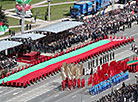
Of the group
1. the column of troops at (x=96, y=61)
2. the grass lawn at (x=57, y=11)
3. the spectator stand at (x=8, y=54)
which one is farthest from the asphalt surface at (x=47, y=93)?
the grass lawn at (x=57, y=11)

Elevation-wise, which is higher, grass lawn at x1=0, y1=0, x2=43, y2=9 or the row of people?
the row of people

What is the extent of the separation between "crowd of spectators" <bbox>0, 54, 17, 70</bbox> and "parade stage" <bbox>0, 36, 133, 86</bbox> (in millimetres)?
3212

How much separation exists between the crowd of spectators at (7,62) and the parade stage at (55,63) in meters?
3.21

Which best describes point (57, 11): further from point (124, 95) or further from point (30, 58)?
point (124, 95)

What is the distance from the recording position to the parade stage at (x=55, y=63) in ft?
269

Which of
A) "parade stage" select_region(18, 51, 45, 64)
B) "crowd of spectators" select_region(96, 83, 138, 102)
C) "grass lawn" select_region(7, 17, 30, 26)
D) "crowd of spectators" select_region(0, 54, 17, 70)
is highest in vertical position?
"crowd of spectators" select_region(96, 83, 138, 102)

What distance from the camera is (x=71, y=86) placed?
7962 centimetres

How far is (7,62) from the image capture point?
89125 millimetres

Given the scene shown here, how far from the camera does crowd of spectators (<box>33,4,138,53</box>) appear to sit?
101519mm

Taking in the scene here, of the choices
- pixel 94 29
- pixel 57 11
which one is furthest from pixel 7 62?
pixel 57 11

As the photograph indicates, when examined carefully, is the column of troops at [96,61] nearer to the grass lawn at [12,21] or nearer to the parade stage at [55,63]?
the parade stage at [55,63]

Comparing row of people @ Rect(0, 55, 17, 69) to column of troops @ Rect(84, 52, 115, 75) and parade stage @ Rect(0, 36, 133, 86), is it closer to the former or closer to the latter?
parade stage @ Rect(0, 36, 133, 86)

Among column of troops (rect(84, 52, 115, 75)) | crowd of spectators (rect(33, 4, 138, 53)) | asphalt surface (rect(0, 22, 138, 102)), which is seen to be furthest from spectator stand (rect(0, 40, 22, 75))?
column of troops (rect(84, 52, 115, 75))

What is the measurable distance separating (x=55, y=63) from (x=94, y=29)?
903 inches
